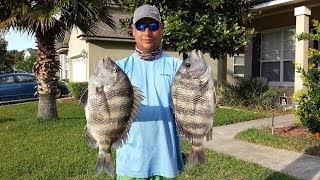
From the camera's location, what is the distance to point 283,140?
7.59 meters

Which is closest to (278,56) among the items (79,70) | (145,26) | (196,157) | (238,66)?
(238,66)

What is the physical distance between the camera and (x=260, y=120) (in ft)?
34.6

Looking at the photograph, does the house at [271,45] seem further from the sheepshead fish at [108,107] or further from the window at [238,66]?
the sheepshead fish at [108,107]

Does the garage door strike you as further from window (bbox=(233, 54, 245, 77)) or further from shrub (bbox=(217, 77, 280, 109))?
shrub (bbox=(217, 77, 280, 109))

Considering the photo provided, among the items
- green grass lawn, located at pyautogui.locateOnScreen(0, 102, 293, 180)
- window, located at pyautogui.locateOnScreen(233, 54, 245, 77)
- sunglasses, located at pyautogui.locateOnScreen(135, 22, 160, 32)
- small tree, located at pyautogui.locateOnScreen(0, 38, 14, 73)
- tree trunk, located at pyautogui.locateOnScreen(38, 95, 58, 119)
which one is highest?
small tree, located at pyautogui.locateOnScreen(0, 38, 14, 73)

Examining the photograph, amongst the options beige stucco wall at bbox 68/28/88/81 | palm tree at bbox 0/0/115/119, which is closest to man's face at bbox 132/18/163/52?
palm tree at bbox 0/0/115/119

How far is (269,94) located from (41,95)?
6910 mm

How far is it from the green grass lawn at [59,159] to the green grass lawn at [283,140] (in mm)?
1278

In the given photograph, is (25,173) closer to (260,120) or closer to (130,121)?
(130,121)

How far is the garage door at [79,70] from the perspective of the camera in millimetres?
21453

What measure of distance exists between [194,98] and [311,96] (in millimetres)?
6019

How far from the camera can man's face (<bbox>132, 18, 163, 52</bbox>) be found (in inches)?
108

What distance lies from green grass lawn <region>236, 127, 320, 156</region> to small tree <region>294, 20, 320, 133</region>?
0.34m

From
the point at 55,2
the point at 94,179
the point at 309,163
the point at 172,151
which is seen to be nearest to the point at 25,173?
the point at 94,179
